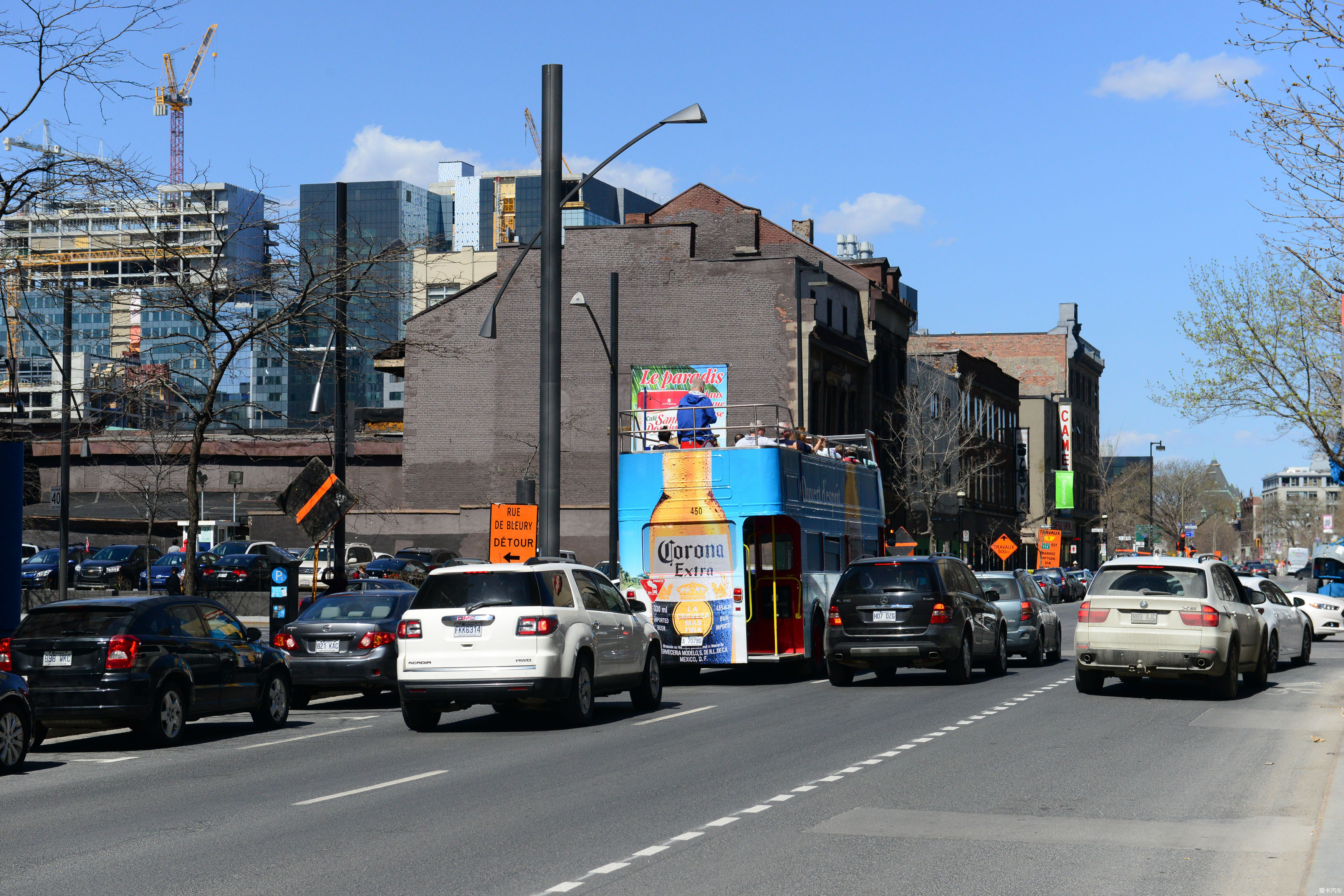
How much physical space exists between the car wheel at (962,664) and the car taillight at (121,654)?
11.7m

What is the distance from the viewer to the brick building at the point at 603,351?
197 feet

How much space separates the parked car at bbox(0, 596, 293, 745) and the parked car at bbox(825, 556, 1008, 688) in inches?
353

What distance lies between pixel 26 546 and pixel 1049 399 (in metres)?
71.6

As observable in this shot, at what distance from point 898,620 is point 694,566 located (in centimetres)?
317

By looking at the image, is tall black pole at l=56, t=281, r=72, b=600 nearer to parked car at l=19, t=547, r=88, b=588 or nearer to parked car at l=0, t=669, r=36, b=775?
parked car at l=19, t=547, r=88, b=588

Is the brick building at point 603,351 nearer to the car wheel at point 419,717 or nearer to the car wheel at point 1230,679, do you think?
the car wheel at point 1230,679

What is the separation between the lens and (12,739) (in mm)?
13352

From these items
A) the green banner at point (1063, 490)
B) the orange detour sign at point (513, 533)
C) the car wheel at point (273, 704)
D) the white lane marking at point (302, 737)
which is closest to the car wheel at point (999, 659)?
the orange detour sign at point (513, 533)

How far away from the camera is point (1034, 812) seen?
1059 cm

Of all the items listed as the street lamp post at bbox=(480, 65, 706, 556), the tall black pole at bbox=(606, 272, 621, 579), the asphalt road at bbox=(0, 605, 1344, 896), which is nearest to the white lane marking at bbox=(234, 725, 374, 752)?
the asphalt road at bbox=(0, 605, 1344, 896)

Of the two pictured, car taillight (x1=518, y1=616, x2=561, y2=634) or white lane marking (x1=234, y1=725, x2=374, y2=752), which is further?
car taillight (x1=518, y1=616, x2=561, y2=634)

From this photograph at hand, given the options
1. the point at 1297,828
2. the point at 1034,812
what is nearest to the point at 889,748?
the point at 1034,812

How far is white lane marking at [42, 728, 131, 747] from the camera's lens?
1644 cm

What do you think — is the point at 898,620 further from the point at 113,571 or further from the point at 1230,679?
the point at 113,571
